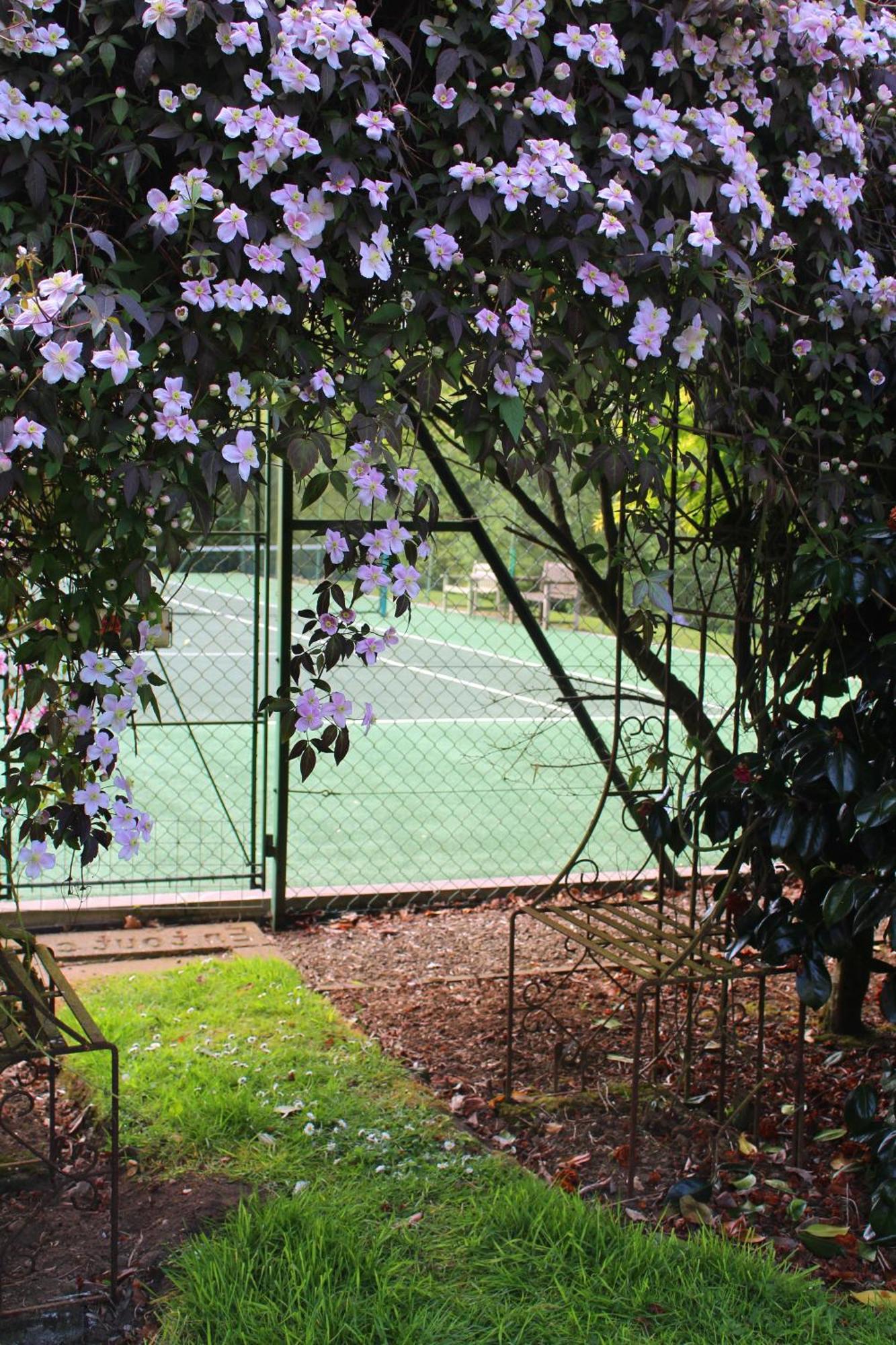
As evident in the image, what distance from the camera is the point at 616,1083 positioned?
3404 millimetres

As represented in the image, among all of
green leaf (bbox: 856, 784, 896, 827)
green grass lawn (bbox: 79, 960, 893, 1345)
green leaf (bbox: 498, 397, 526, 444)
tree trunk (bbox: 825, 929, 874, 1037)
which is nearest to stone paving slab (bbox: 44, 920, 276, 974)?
green grass lawn (bbox: 79, 960, 893, 1345)

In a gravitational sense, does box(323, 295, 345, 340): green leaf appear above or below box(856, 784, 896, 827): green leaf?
above

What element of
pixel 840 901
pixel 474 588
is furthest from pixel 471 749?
pixel 840 901

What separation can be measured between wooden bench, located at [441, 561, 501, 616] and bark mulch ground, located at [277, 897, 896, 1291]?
2.04m

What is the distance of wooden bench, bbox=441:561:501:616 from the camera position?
6.67 meters

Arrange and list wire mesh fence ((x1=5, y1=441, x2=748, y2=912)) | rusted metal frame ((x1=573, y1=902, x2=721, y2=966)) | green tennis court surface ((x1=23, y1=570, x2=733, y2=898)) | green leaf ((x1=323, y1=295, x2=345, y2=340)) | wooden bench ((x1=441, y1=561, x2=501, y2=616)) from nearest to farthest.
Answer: green leaf ((x1=323, y1=295, x2=345, y2=340))
rusted metal frame ((x1=573, y1=902, x2=721, y2=966))
wire mesh fence ((x1=5, y1=441, x2=748, y2=912))
green tennis court surface ((x1=23, y1=570, x2=733, y2=898))
wooden bench ((x1=441, y1=561, x2=501, y2=616))

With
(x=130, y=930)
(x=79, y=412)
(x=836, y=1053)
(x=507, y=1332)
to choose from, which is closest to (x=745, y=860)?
(x=836, y=1053)

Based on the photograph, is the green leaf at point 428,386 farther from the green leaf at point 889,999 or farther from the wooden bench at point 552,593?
the wooden bench at point 552,593

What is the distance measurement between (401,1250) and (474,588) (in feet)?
18.5

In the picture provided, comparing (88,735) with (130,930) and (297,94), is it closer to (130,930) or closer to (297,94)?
(297,94)

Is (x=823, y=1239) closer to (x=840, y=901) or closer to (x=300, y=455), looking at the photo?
(x=840, y=901)

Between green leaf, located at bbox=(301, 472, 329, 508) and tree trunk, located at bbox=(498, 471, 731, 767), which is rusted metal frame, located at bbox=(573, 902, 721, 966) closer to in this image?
tree trunk, located at bbox=(498, 471, 731, 767)

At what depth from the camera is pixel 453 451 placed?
5352mm

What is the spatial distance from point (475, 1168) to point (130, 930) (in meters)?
2.16
